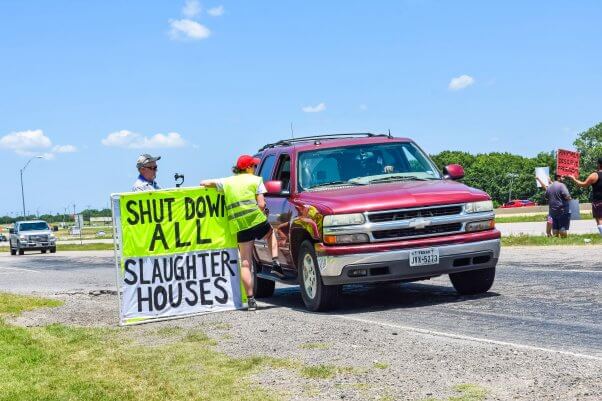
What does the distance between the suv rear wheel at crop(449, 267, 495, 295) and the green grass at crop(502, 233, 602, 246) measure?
389 inches

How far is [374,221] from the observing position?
9.59 metres

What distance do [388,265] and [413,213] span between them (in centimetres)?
66

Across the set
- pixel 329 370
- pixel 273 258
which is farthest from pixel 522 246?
pixel 329 370

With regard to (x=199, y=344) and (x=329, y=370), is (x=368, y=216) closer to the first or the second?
(x=199, y=344)

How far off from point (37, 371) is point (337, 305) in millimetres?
3835

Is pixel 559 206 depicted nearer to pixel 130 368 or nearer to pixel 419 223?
pixel 419 223

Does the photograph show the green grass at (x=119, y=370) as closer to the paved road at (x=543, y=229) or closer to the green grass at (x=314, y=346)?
the green grass at (x=314, y=346)

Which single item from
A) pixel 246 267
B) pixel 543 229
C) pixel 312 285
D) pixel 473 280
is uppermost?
pixel 246 267

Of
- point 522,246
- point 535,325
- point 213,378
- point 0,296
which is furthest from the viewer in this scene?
point 522,246

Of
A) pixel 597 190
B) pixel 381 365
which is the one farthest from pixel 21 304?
pixel 597 190

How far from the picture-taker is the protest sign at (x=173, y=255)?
10.4 m

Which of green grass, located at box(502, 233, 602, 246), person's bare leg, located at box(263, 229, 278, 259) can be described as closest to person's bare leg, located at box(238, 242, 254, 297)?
person's bare leg, located at box(263, 229, 278, 259)

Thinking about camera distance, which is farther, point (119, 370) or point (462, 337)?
point (462, 337)

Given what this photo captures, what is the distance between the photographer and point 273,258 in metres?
11.3
